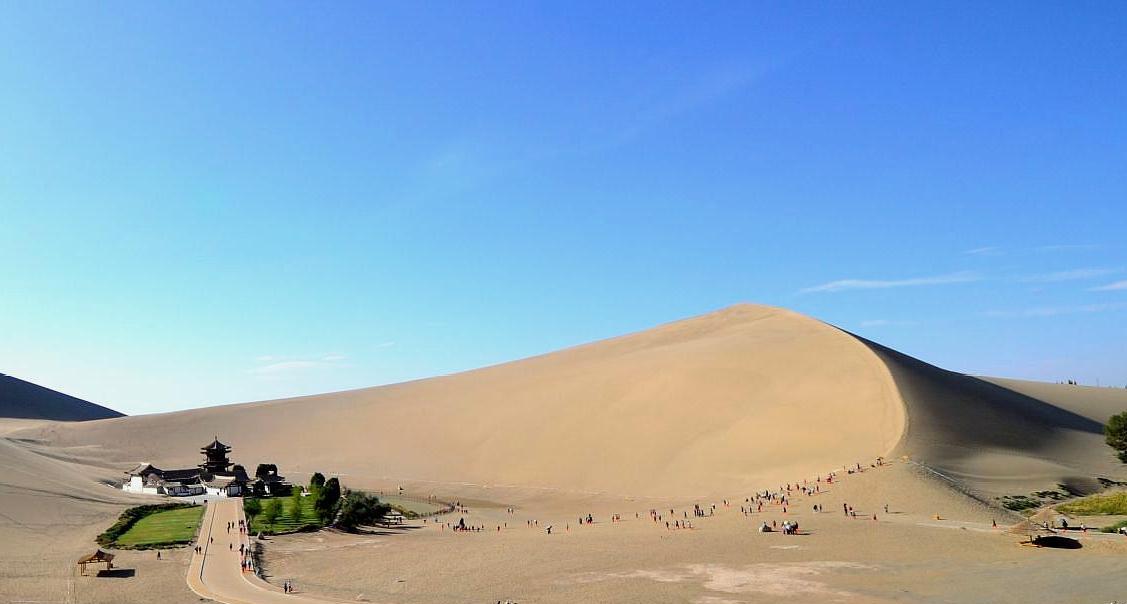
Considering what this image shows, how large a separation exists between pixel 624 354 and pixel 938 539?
2290 inches

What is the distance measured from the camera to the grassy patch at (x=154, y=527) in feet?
110

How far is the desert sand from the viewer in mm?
24875

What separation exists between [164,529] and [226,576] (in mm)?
13699

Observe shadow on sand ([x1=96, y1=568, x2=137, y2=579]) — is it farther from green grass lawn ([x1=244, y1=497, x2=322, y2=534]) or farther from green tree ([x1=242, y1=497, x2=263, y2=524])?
green tree ([x1=242, y1=497, x2=263, y2=524])

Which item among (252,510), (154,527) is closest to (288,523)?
(252,510)

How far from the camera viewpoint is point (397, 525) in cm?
4166

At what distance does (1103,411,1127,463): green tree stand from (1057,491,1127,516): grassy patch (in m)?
10.7

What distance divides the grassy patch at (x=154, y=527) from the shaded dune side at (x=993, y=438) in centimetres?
3647

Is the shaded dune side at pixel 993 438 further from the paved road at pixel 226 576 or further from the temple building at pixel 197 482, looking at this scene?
the temple building at pixel 197 482

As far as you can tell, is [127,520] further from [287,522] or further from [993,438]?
[993,438]

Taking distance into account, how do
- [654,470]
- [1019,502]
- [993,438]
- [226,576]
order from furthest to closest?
[654,470]
[993,438]
[1019,502]
[226,576]

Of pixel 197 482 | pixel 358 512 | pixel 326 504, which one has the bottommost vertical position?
pixel 358 512

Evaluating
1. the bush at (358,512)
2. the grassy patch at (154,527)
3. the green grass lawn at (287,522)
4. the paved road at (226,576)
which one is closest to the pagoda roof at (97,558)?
the paved road at (226,576)

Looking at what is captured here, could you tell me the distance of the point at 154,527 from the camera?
38.9m
